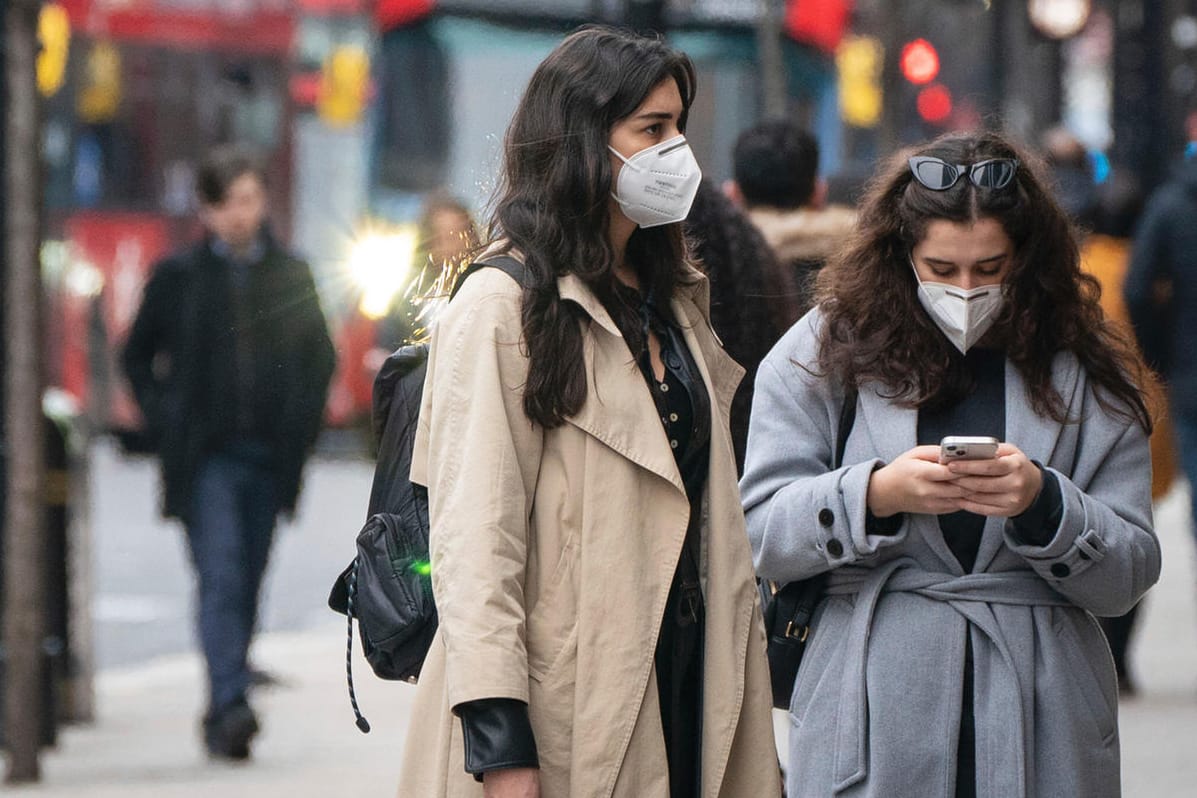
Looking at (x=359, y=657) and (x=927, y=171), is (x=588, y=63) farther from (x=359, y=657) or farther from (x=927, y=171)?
(x=359, y=657)

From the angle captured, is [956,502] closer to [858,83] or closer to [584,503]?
[584,503]

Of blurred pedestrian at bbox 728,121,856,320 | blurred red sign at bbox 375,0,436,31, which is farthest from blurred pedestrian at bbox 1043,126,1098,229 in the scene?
blurred red sign at bbox 375,0,436,31

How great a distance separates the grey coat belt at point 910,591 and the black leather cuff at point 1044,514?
0.38 ft

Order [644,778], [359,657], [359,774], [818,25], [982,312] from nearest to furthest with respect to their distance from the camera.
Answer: [644,778]
[982,312]
[359,774]
[359,657]
[818,25]

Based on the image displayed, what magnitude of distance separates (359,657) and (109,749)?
9.51ft

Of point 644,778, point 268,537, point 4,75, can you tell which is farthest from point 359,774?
point 644,778

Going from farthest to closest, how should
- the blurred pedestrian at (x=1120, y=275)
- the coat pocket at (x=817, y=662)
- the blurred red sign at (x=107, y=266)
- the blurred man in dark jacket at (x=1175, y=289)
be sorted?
the blurred red sign at (x=107, y=266), the blurred man in dark jacket at (x=1175, y=289), the blurred pedestrian at (x=1120, y=275), the coat pocket at (x=817, y=662)

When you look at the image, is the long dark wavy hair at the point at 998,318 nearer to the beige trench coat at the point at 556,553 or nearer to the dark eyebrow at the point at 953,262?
the dark eyebrow at the point at 953,262

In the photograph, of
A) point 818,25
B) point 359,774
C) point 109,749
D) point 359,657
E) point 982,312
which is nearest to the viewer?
point 982,312

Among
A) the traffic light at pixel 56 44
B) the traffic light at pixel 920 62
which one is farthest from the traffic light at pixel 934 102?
the traffic light at pixel 56 44

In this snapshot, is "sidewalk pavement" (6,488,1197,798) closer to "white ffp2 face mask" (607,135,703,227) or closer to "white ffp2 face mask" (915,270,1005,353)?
"white ffp2 face mask" (915,270,1005,353)

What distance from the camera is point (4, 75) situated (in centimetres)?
782

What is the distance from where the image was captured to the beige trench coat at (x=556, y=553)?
303 cm

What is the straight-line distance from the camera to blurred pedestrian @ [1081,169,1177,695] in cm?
780
